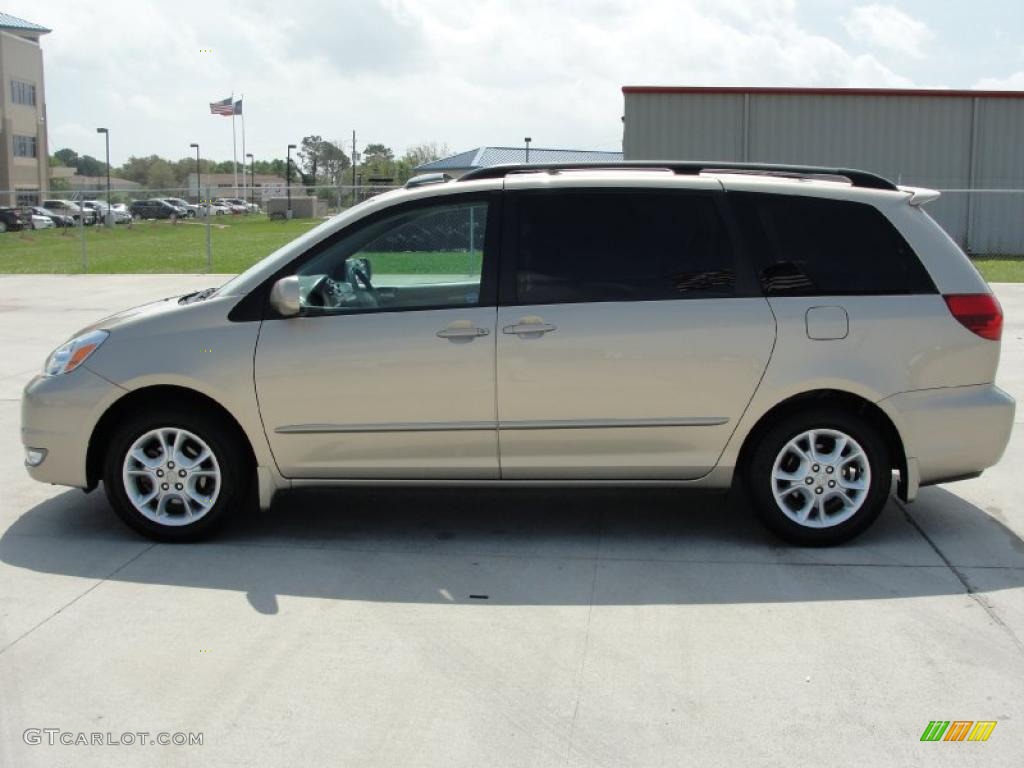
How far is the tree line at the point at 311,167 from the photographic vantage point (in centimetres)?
6588

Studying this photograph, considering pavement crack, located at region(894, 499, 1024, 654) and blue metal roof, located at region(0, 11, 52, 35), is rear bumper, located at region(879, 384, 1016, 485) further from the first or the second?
blue metal roof, located at region(0, 11, 52, 35)

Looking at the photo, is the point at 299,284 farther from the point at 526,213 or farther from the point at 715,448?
the point at 715,448

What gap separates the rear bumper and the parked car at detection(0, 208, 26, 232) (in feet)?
178

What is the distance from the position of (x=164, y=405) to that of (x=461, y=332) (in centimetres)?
153

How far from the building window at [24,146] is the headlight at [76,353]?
8601cm

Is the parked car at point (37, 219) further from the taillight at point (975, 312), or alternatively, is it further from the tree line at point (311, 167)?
the taillight at point (975, 312)

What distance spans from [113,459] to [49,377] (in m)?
Result: 0.55

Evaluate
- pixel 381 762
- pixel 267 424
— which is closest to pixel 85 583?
pixel 267 424

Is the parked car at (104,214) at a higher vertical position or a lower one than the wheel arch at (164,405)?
higher

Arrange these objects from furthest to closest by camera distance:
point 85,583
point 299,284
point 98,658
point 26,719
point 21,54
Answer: point 21,54
point 299,284
point 85,583
point 98,658
point 26,719

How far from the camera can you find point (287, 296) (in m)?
5.37

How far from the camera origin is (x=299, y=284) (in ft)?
17.9

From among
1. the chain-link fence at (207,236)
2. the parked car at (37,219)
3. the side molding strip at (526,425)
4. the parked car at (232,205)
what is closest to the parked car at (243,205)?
the parked car at (232,205)

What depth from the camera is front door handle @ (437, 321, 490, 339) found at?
539cm
